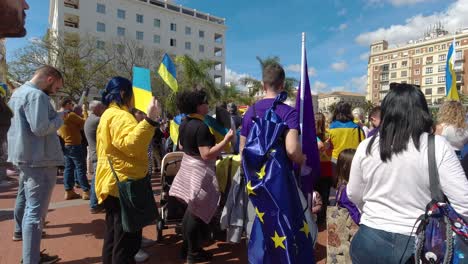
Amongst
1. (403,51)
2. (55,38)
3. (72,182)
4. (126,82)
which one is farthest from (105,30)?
(403,51)

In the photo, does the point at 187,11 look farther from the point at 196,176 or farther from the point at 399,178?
the point at 399,178

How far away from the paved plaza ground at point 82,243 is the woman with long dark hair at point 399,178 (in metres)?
2.00

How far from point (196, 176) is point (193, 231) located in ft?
1.89

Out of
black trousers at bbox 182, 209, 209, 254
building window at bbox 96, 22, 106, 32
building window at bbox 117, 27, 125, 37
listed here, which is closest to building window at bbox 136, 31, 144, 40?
building window at bbox 117, 27, 125, 37

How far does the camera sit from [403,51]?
304 feet

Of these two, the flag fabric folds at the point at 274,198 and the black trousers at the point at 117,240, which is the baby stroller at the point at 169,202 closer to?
the black trousers at the point at 117,240

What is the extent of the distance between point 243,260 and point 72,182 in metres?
4.14

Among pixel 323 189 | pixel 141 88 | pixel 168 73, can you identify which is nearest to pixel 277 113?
pixel 141 88

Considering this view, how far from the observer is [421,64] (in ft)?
291

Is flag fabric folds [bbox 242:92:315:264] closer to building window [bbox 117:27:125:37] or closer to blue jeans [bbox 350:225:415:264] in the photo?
blue jeans [bbox 350:225:415:264]

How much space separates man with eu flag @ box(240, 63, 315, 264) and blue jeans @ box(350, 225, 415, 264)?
491 millimetres

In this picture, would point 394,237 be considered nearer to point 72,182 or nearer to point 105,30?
point 72,182

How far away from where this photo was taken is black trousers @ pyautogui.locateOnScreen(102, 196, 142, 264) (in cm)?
277

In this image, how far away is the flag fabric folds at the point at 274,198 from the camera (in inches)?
90.0
